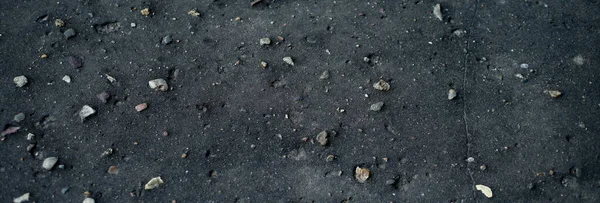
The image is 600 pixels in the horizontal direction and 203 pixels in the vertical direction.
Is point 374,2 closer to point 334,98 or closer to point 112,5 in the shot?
point 334,98

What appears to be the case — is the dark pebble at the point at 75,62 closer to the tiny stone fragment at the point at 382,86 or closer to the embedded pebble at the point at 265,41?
the embedded pebble at the point at 265,41

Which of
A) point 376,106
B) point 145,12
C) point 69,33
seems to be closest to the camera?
point 376,106

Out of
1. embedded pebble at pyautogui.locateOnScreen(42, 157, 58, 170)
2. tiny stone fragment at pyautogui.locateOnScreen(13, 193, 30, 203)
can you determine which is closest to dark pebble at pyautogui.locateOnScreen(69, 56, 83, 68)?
embedded pebble at pyautogui.locateOnScreen(42, 157, 58, 170)

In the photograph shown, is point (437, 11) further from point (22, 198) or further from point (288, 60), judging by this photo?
point (22, 198)

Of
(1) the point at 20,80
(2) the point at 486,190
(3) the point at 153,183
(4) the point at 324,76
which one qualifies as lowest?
(2) the point at 486,190

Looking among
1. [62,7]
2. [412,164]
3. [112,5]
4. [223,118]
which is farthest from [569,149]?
[62,7]

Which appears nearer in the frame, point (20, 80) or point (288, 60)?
point (20, 80)

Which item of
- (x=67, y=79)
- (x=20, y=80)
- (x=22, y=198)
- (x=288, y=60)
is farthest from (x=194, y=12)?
(x=22, y=198)
